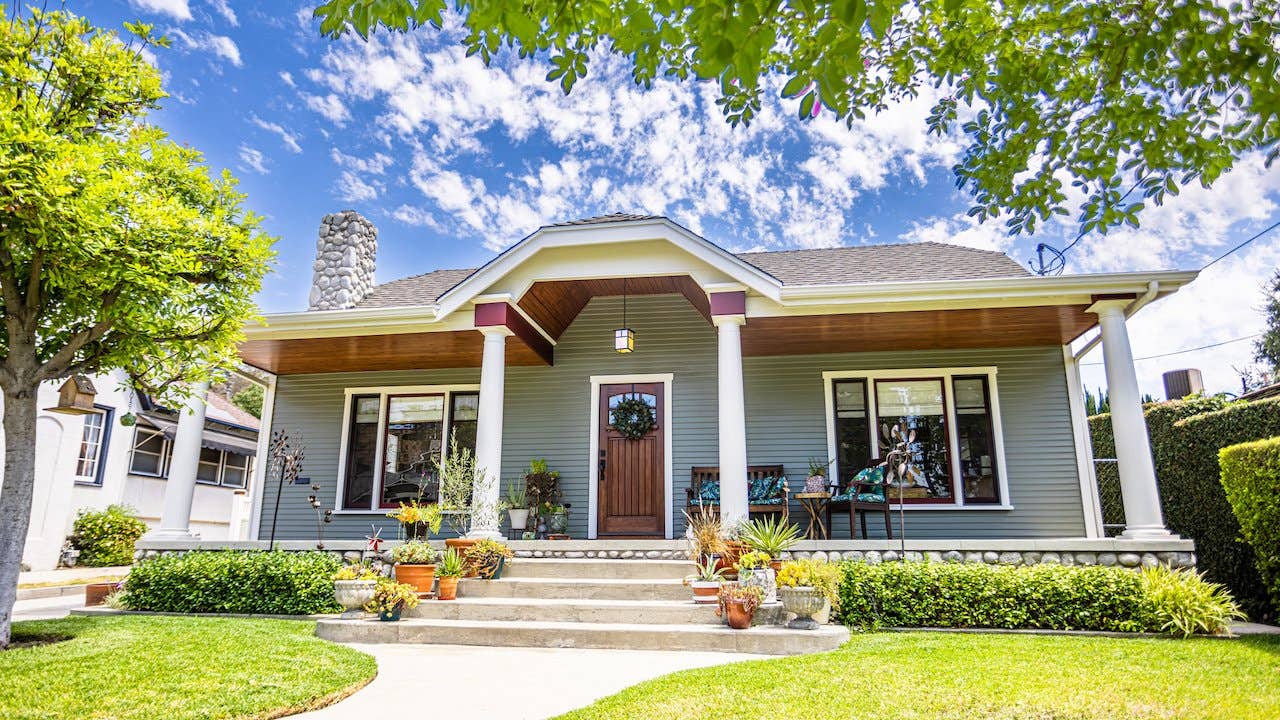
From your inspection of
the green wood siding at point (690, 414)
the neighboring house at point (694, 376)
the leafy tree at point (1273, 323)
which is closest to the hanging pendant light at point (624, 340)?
the neighboring house at point (694, 376)

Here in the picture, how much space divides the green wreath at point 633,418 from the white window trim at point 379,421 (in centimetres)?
201

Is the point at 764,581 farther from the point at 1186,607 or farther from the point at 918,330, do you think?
the point at 918,330

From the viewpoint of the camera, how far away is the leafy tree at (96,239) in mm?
4441

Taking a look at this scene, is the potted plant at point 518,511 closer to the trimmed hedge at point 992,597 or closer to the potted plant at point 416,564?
the potted plant at point 416,564

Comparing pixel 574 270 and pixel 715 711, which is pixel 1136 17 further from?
pixel 574 270

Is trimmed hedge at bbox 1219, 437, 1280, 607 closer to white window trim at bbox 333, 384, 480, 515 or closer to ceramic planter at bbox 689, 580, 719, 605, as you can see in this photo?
ceramic planter at bbox 689, 580, 719, 605

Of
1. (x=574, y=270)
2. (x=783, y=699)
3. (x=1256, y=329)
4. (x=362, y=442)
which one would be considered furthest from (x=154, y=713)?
(x=1256, y=329)

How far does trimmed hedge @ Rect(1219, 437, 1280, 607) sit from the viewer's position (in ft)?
17.9

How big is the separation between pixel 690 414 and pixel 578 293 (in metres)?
2.04

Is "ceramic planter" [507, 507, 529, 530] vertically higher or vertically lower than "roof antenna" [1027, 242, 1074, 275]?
lower

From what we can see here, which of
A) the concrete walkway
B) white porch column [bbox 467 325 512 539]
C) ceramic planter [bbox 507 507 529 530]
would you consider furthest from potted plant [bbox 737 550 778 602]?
ceramic planter [bbox 507 507 529 530]

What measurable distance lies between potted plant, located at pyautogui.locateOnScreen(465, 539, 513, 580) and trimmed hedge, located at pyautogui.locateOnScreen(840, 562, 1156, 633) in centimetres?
302

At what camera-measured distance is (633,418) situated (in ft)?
29.3

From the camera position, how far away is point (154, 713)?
3330 mm
